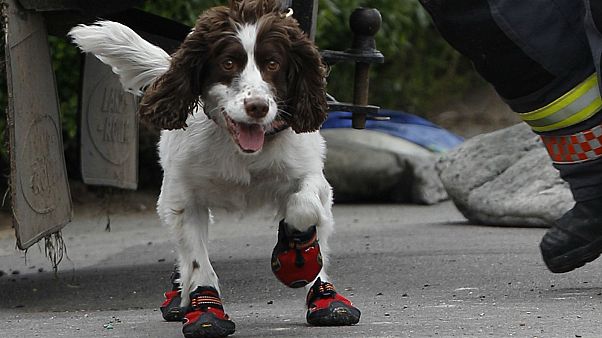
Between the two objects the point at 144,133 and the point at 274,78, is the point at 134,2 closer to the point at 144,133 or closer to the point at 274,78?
the point at 274,78

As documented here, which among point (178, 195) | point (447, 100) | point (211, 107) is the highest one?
point (211, 107)

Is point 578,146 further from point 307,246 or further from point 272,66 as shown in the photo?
point 272,66

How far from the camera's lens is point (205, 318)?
13.5ft

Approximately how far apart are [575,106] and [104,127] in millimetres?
2815

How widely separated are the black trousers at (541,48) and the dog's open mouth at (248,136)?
1.10 metres

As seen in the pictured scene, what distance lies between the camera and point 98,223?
8.64 meters

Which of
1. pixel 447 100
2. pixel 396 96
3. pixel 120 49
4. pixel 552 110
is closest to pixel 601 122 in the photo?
pixel 552 110

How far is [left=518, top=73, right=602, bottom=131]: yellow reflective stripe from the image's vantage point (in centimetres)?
457

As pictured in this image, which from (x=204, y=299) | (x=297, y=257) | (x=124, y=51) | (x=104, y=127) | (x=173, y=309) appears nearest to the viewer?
(x=297, y=257)

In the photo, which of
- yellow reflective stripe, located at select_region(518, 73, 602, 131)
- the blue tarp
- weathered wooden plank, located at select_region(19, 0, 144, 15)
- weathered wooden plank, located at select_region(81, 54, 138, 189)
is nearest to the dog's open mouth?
yellow reflective stripe, located at select_region(518, 73, 602, 131)

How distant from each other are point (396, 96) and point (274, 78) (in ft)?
27.4

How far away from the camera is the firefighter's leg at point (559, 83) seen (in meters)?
4.59

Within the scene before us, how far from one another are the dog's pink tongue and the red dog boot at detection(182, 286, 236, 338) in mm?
546

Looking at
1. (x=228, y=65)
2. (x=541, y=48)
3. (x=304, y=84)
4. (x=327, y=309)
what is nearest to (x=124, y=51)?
(x=228, y=65)
